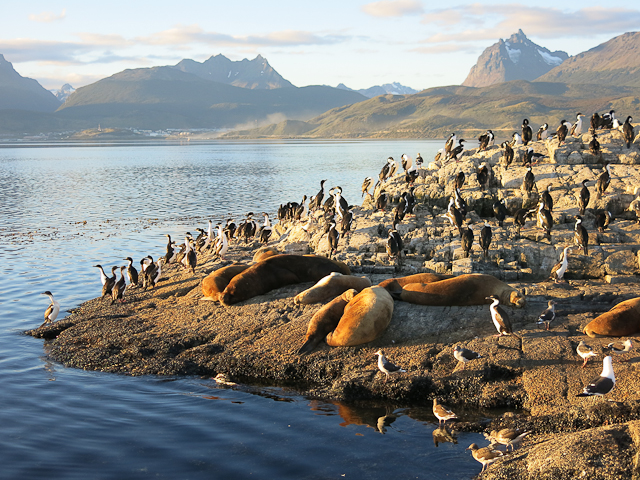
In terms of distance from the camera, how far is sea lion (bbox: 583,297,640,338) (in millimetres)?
11812

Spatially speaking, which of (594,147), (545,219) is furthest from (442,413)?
(594,147)

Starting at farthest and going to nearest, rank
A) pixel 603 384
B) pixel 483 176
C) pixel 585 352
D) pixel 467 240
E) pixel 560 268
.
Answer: pixel 483 176
pixel 467 240
pixel 560 268
pixel 585 352
pixel 603 384

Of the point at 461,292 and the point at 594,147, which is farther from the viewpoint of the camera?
the point at 594,147

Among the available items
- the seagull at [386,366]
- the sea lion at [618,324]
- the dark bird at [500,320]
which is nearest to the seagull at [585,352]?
the sea lion at [618,324]

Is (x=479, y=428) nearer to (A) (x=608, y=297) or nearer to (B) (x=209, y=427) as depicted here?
(B) (x=209, y=427)

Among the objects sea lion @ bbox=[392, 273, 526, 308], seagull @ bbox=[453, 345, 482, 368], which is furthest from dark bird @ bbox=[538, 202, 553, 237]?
seagull @ bbox=[453, 345, 482, 368]

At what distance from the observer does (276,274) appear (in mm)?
16312

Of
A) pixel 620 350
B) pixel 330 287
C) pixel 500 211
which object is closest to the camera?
pixel 620 350

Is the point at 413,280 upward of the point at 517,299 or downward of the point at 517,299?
upward

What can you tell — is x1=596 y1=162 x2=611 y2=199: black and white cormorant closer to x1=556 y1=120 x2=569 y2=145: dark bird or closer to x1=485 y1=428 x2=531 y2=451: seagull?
x1=556 y1=120 x2=569 y2=145: dark bird

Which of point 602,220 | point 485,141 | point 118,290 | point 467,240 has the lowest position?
point 118,290

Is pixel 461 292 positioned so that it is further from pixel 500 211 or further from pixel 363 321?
pixel 500 211

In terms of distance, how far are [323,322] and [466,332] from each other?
3210mm

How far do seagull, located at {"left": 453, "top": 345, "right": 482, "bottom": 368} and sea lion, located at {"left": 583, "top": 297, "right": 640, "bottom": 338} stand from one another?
103 inches
